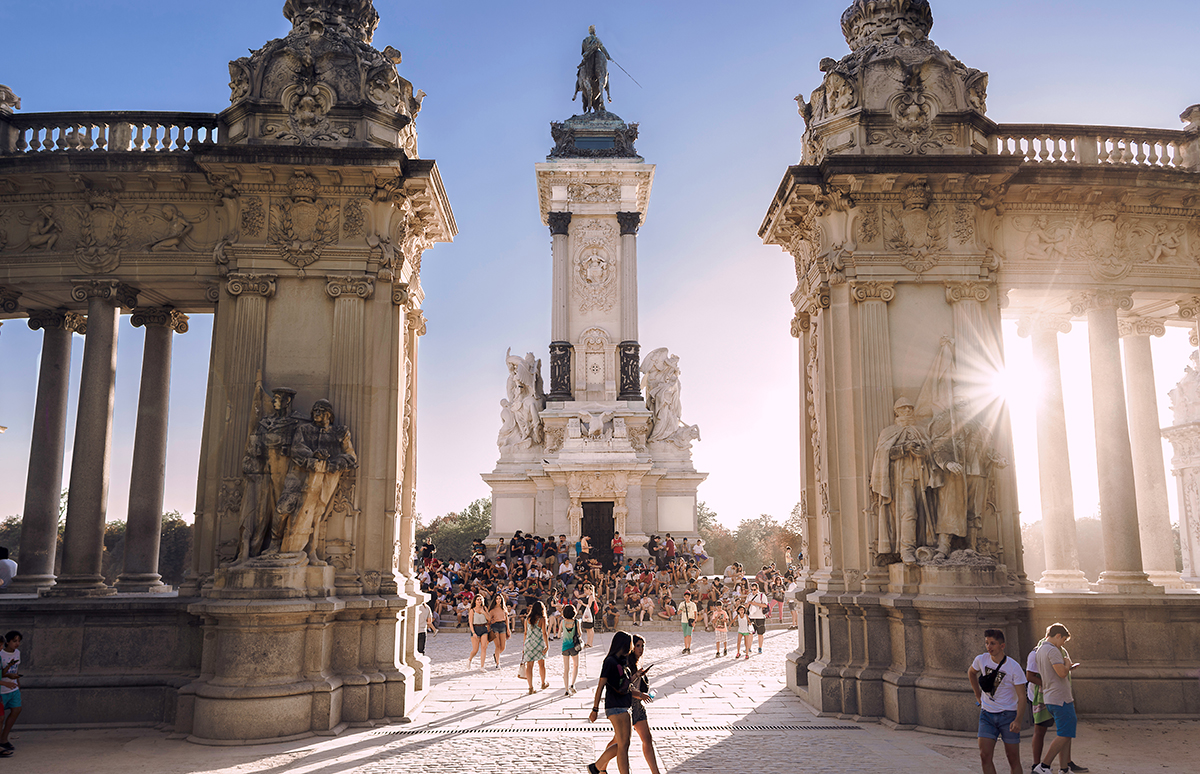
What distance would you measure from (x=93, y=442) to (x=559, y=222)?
24.1m

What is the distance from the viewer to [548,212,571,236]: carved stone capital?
116ft

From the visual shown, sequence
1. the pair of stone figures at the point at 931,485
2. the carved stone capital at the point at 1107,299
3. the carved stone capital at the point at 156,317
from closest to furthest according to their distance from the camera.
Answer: the pair of stone figures at the point at 931,485 → the carved stone capital at the point at 1107,299 → the carved stone capital at the point at 156,317

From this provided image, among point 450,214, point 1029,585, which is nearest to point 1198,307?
A: point 1029,585

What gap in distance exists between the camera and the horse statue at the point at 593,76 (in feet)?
127

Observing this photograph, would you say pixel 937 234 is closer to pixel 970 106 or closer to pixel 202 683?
pixel 970 106

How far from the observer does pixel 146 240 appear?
13508 millimetres

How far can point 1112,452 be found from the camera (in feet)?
45.2

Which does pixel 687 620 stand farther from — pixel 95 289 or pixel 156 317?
pixel 95 289

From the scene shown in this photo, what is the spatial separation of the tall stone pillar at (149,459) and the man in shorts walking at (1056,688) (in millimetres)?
13526

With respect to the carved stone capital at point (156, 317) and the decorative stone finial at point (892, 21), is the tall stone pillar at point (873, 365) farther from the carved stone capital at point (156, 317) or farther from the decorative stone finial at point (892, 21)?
the carved stone capital at point (156, 317)

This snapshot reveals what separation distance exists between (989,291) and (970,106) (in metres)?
3.05

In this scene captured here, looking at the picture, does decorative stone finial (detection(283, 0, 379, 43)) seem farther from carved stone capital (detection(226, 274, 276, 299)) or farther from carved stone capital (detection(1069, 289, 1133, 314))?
carved stone capital (detection(1069, 289, 1133, 314))

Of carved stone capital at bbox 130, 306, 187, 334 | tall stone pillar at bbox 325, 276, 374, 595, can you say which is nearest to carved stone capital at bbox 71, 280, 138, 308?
carved stone capital at bbox 130, 306, 187, 334

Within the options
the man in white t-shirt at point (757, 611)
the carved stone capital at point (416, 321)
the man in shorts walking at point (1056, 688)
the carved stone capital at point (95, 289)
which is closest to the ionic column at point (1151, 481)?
the man in white t-shirt at point (757, 611)
